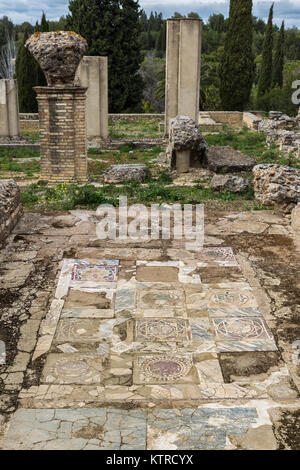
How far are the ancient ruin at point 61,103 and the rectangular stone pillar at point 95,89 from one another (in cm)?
703

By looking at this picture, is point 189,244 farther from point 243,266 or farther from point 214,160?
point 214,160

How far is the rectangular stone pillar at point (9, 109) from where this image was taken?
18.5 meters

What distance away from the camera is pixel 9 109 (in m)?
18.7

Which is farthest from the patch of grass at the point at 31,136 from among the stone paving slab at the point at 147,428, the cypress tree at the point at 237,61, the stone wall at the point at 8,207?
the stone paving slab at the point at 147,428

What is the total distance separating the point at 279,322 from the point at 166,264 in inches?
68.8

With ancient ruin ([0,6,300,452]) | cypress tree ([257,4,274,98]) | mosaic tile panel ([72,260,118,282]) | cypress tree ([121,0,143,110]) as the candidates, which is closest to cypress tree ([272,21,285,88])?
cypress tree ([257,4,274,98])

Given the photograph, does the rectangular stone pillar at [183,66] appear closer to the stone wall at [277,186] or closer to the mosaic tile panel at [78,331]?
the stone wall at [277,186]

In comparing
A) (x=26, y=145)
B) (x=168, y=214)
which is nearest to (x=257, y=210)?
(x=168, y=214)

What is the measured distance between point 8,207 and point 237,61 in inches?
827

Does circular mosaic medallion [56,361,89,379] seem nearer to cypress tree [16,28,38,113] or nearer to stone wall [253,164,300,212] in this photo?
stone wall [253,164,300,212]

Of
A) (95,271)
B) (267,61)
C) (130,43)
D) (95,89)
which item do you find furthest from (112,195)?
(267,61)

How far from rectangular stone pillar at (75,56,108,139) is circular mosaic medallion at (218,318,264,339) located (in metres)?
14.1

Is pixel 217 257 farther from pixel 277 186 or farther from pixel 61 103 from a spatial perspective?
pixel 61 103

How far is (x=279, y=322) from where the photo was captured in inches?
185
